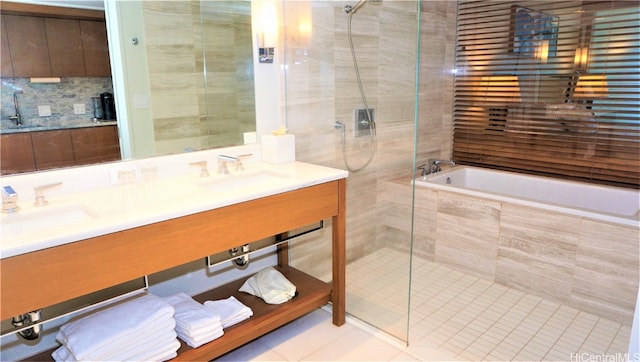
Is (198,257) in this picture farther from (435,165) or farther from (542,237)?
(435,165)

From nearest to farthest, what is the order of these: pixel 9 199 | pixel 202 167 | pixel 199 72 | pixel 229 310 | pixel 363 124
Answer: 1. pixel 9 199
2. pixel 229 310
3. pixel 202 167
4. pixel 199 72
5. pixel 363 124

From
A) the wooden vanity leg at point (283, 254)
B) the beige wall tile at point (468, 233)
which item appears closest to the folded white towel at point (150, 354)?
the wooden vanity leg at point (283, 254)

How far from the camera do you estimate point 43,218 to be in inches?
62.6

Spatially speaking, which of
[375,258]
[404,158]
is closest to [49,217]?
[375,258]

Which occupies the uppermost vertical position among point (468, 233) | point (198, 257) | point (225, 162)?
point (225, 162)

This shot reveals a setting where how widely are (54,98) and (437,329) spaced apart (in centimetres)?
212

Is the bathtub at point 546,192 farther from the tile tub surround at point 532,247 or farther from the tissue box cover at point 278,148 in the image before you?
the tissue box cover at point 278,148

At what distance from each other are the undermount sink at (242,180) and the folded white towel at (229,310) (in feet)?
1.83

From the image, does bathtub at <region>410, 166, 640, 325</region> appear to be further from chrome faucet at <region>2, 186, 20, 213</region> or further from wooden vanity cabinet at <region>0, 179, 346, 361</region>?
chrome faucet at <region>2, 186, 20, 213</region>

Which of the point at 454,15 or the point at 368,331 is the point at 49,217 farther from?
the point at 454,15

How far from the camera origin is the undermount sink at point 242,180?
2.03 meters

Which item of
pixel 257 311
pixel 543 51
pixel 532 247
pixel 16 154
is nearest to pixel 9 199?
pixel 16 154

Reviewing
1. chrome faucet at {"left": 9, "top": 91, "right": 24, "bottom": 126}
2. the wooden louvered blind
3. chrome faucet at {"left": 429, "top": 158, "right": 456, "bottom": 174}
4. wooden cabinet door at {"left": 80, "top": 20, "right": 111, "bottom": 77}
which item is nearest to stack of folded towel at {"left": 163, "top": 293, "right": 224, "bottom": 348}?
chrome faucet at {"left": 9, "top": 91, "right": 24, "bottom": 126}

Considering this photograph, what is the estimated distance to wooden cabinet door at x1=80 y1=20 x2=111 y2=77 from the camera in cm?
180
